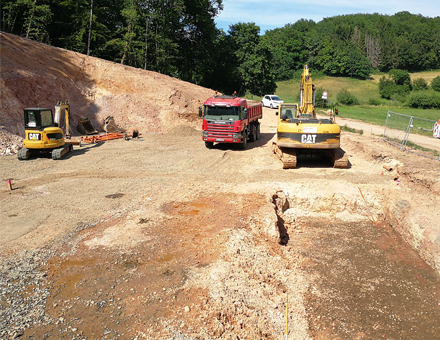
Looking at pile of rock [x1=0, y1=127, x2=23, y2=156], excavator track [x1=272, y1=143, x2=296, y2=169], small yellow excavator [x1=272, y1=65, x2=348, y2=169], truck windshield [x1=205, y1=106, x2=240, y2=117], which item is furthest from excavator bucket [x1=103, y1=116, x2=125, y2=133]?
excavator track [x1=272, y1=143, x2=296, y2=169]

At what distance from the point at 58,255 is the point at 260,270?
4.38m

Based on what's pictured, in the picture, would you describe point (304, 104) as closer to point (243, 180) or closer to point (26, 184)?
point (243, 180)

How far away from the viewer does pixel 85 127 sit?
918 inches

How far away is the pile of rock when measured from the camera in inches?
710

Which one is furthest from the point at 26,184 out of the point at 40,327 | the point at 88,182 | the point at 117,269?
the point at 40,327

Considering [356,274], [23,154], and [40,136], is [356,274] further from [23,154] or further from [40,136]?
[23,154]

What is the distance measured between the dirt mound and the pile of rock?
1.50 meters

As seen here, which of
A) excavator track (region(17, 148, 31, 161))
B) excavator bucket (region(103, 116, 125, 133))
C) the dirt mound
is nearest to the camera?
excavator track (region(17, 148, 31, 161))

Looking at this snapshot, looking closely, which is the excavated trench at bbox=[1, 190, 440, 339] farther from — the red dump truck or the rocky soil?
the red dump truck

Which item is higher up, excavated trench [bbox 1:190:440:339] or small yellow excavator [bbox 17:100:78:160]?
small yellow excavator [bbox 17:100:78:160]

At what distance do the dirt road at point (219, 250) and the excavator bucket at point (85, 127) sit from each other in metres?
7.15

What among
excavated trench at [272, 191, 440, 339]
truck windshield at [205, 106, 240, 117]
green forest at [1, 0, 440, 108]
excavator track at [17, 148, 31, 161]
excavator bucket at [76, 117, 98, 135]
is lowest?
excavated trench at [272, 191, 440, 339]

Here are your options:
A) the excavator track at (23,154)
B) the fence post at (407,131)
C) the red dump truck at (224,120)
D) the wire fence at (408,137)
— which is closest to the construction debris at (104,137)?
the excavator track at (23,154)

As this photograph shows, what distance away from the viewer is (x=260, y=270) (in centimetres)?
799
